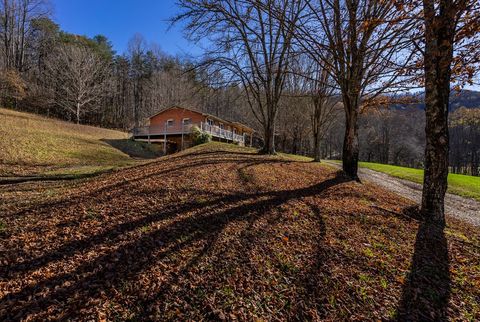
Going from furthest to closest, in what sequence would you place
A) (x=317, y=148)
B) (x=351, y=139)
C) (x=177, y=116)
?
(x=177, y=116), (x=317, y=148), (x=351, y=139)

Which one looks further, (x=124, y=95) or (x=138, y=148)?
(x=124, y=95)

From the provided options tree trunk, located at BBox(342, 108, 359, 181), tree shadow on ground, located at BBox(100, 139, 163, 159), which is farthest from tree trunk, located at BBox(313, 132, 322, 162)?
tree shadow on ground, located at BBox(100, 139, 163, 159)

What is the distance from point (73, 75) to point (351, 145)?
35.0 meters

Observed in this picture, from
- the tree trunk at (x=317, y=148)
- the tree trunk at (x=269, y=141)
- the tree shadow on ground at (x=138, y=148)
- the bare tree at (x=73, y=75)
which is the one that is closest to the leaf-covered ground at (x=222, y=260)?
the tree trunk at (x=269, y=141)

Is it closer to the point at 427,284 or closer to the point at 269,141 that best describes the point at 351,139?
the point at 269,141

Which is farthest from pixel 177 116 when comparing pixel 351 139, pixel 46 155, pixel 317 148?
pixel 351 139

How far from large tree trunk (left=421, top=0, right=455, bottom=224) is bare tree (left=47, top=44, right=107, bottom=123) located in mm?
35212

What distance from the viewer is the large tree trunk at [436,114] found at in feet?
14.7

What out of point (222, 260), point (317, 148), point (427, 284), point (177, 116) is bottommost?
point (427, 284)

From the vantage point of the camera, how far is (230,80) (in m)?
11.4

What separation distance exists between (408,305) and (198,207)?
10.7ft

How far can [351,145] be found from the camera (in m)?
7.99

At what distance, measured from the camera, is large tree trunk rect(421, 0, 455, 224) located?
177 inches

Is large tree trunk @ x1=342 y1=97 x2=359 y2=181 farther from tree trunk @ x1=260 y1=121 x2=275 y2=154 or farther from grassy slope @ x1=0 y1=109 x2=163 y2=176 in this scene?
grassy slope @ x1=0 y1=109 x2=163 y2=176
